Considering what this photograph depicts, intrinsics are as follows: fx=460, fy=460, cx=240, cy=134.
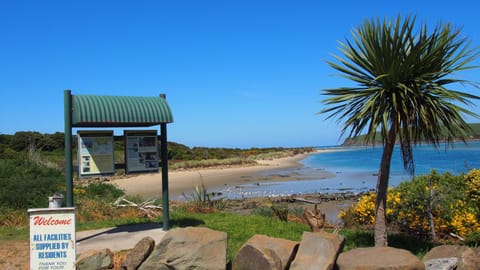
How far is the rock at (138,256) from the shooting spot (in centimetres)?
649

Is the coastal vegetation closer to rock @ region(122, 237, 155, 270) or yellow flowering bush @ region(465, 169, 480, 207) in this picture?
yellow flowering bush @ region(465, 169, 480, 207)

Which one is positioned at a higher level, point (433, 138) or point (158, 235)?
point (433, 138)

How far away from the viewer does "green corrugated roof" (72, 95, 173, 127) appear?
8.73m

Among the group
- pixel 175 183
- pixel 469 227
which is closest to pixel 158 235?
pixel 469 227

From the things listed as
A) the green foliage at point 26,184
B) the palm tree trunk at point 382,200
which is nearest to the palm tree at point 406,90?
the palm tree trunk at point 382,200

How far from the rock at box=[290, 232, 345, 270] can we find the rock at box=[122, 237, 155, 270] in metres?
2.11

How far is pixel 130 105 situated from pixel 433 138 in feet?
18.5

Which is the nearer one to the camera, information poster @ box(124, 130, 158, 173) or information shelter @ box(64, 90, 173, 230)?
information shelter @ box(64, 90, 173, 230)

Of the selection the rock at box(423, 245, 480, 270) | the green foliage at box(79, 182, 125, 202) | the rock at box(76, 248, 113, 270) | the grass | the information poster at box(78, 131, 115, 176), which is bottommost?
the grass

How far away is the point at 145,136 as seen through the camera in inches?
381

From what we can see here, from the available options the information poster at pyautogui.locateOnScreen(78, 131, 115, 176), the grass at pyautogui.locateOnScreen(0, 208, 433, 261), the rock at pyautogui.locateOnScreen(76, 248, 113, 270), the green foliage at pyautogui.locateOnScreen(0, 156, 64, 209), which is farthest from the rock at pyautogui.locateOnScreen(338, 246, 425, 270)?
the green foliage at pyautogui.locateOnScreen(0, 156, 64, 209)

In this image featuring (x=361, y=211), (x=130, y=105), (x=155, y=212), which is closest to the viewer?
(x=130, y=105)

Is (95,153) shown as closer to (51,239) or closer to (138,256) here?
(51,239)

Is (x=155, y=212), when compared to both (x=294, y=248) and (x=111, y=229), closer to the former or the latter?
(x=111, y=229)
